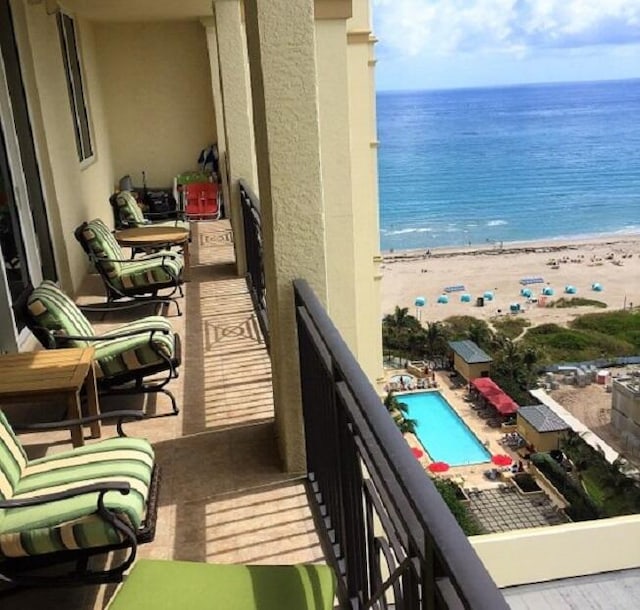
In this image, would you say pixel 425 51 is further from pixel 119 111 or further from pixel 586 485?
pixel 119 111

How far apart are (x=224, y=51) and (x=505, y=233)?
5865 centimetres

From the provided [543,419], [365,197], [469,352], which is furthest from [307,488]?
[469,352]

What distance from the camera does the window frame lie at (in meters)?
8.41

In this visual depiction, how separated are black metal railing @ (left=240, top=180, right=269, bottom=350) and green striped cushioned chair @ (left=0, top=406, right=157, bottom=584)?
102 inches

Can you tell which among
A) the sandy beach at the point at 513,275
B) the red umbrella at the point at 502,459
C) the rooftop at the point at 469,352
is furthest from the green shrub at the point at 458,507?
the sandy beach at the point at 513,275

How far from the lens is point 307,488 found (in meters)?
3.20

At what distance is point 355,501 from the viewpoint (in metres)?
2.31

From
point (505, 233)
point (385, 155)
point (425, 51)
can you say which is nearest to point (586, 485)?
point (505, 233)

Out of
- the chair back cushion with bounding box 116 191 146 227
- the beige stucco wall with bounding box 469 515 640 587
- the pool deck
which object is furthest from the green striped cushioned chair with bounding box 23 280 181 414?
the pool deck

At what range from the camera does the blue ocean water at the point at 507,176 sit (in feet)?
210

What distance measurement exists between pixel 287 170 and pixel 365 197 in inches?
380

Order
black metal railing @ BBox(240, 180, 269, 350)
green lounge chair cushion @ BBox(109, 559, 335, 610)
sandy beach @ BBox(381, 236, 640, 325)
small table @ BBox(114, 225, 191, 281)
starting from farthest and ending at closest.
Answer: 1. sandy beach @ BBox(381, 236, 640, 325)
2. small table @ BBox(114, 225, 191, 281)
3. black metal railing @ BBox(240, 180, 269, 350)
4. green lounge chair cushion @ BBox(109, 559, 335, 610)

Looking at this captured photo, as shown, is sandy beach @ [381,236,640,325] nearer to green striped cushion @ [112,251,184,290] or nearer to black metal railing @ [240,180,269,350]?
black metal railing @ [240,180,269,350]

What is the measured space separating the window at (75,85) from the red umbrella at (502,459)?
1996 cm
